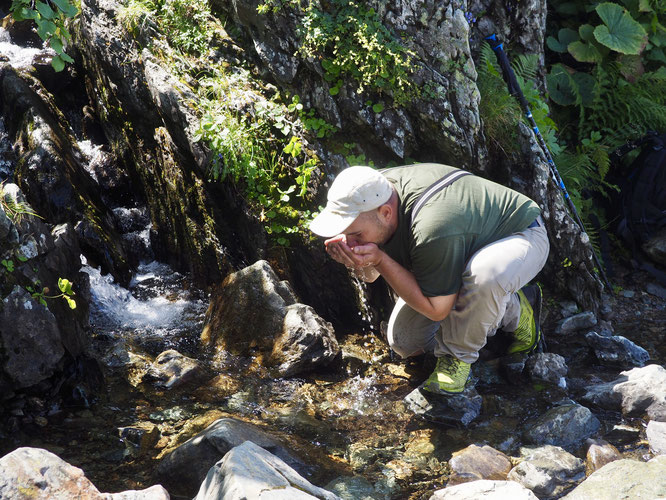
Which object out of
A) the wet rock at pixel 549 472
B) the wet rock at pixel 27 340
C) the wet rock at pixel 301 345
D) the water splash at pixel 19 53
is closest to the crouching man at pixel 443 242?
the wet rock at pixel 549 472

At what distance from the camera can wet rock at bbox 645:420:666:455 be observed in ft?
14.1

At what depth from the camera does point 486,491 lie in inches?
144

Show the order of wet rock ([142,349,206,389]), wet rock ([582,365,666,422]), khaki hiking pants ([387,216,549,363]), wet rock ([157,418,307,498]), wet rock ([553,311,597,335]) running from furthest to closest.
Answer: wet rock ([553,311,597,335]), wet rock ([142,349,206,389]), wet rock ([582,365,666,422]), khaki hiking pants ([387,216,549,363]), wet rock ([157,418,307,498])

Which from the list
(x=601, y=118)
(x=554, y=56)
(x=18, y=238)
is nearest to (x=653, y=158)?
(x=601, y=118)

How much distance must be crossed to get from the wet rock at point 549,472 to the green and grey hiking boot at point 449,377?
0.74m

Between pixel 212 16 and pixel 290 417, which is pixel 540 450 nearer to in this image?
pixel 290 417

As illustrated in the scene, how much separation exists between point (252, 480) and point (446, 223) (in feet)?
6.85

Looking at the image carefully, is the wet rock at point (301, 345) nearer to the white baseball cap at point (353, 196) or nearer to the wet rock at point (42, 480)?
the white baseball cap at point (353, 196)

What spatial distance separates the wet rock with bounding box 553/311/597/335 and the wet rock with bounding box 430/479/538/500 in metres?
2.71

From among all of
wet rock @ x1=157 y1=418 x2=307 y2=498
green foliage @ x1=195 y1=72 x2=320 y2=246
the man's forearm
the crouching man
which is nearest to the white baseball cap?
the crouching man

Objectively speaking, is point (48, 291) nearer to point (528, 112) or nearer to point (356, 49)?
point (356, 49)

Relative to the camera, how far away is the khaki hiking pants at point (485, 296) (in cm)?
438

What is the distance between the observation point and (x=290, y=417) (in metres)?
4.72

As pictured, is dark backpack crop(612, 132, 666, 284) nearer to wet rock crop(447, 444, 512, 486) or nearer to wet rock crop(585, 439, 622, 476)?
wet rock crop(585, 439, 622, 476)
